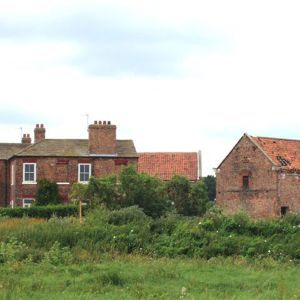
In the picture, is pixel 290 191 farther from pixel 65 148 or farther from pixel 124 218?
pixel 124 218

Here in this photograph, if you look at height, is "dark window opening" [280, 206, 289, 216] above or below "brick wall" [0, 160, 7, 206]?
below

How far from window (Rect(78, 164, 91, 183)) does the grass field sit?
136 feet

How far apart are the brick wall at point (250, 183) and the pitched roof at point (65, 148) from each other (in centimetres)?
856

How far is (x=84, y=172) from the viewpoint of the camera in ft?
221

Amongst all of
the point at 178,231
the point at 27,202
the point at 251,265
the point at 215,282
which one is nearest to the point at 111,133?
the point at 27,202

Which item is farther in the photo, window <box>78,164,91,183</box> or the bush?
window <box>78,164,91,183</box>

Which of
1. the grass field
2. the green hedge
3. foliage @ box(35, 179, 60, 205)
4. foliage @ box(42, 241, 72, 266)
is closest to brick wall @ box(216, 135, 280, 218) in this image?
foliage @ box(35, 179, 60, 205)

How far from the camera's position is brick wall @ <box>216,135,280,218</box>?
6538 cm

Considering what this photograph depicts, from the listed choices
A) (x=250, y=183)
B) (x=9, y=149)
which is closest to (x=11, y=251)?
(x=250, y=183)

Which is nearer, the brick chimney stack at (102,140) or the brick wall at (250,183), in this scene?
the brick wall at (250,183)

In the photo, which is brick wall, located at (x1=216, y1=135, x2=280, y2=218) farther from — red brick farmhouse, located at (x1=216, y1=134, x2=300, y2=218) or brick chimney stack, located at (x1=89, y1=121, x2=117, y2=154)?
brick chimney stack, located at (x1=89, y1=121, x2=117, y2=154)

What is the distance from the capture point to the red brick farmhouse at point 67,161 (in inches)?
2635

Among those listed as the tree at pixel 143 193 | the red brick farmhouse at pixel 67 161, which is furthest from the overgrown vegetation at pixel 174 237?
the red brick farmhouse at pixel 67 161

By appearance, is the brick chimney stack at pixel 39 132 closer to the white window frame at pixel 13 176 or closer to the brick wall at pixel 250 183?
the white window frame at pixel 13 176
